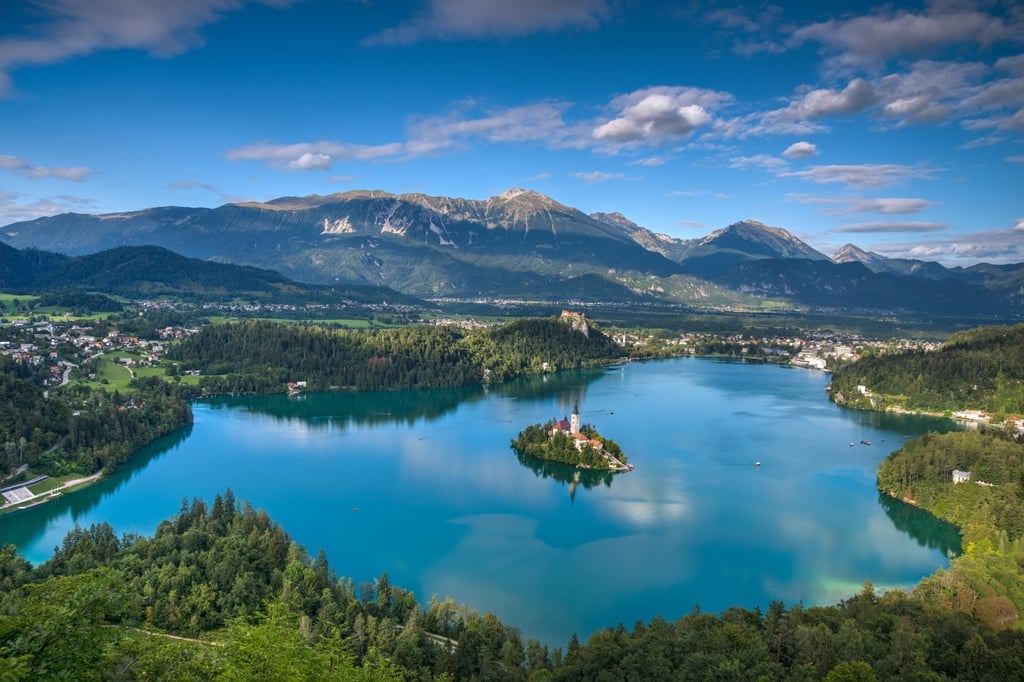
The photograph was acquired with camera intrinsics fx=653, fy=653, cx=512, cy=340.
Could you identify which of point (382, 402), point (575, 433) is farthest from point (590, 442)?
point (382, 402)

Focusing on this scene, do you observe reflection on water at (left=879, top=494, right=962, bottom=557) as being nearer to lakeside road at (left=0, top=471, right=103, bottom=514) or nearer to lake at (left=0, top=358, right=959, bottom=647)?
lake at (left=0, top=358, right=959, bottom=647)

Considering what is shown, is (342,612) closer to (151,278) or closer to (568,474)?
(568,474)

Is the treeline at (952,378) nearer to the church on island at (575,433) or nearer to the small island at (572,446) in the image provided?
the small island at (572,446)

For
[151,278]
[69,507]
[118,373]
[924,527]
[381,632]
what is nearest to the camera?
[381,632]

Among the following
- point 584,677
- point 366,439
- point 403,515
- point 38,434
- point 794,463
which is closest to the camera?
point 584,677

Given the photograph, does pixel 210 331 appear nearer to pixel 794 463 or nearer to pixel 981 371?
pixel 794 463

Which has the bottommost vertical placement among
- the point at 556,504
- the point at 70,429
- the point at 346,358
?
the point at 556,504

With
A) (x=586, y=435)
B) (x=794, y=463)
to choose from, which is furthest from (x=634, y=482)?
(x=794, y=463)

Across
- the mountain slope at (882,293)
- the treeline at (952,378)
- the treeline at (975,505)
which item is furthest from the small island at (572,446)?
the mountain slope at (882,293)
